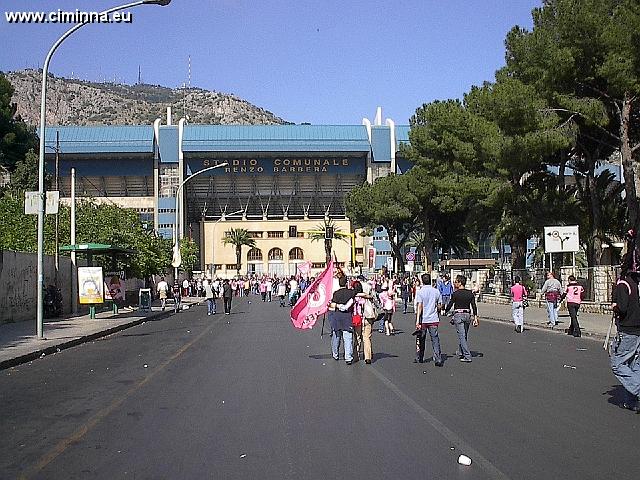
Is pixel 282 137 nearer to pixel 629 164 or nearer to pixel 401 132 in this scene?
pixel 401 132

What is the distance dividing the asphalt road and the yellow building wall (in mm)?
96626

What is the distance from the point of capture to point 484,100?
128ft

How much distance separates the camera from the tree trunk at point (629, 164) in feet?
106

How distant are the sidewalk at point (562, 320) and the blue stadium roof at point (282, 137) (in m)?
61.1

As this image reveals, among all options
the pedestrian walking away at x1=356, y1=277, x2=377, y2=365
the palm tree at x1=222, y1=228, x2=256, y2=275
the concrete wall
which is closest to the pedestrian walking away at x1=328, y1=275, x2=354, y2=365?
the pedestrian walking away at x1=356, y1=277, x2=377, y2=365

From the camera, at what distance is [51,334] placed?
2455 cm

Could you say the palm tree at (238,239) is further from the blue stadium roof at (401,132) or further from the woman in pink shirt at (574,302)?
the woman in pink shirt at (574,302)

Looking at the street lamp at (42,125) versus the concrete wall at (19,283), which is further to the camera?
the concrete wall at (19,283)

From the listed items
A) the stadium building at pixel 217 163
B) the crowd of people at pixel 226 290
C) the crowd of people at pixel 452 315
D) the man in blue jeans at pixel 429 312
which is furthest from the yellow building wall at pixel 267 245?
the man in blue jeans at pixel 429 312

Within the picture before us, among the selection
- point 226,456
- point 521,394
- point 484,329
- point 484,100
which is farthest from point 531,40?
point 226,456

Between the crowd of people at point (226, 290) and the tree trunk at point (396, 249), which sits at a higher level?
the tree trunk at point (396, 249)

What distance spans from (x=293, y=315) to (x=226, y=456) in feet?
33.9

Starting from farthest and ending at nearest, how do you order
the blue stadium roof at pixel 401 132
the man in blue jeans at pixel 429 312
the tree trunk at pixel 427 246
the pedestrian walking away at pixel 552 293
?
1. the blue stadium roof at pixel 401 132
2. the tree trunk at pixel 427 246
3. the pedestrian walking away at pixel 552 293
4. the man in blue jeans at pixel 429 312

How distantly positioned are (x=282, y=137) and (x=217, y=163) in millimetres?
8372
